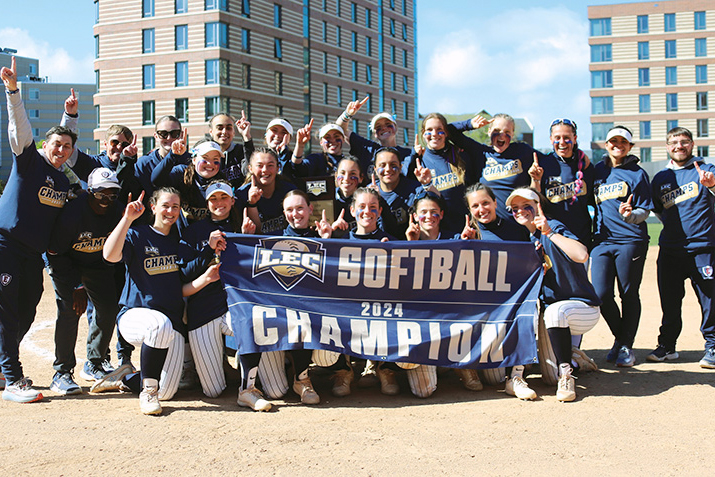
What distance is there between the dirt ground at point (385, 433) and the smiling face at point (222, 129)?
269 centimetres

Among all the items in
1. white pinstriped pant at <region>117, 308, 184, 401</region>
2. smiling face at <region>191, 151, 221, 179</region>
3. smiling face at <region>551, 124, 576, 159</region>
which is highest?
smiling face at <region>551, 124, 576, 159</region>

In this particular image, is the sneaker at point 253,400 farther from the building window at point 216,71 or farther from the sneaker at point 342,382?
the building window at point 216,71

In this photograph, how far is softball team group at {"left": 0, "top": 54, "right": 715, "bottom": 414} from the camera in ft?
18.1

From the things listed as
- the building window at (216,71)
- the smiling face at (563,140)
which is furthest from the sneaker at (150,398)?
the building window at (216,71)

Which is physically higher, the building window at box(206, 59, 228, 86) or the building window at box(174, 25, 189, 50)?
the building window at box(174, 25, 189, 50)

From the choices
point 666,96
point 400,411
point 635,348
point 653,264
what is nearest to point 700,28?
point 666,96

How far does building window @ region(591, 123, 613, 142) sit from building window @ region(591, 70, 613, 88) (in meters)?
3.61

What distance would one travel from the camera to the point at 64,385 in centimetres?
580

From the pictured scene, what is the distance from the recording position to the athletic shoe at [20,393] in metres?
5.47

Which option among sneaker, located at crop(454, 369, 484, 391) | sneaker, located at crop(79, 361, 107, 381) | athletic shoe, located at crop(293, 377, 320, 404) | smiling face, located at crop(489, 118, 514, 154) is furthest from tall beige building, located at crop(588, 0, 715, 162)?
sneaker, located at crop(79, 361, 107, 381)

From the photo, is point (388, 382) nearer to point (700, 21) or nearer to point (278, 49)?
point (278, 49)

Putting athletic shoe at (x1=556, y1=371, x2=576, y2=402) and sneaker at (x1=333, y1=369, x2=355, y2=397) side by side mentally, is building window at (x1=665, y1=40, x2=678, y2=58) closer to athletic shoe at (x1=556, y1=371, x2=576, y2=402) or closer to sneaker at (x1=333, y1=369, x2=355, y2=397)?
athletic shoe at (x1=556, y1=371, x2=576, y2=402)

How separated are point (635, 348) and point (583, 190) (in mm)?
2343

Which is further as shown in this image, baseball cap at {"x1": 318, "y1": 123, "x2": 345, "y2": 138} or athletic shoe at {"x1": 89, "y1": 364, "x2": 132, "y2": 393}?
baseball cap at {"x1": 318, "y1": 123, "x2": 345, "y2": 138}
